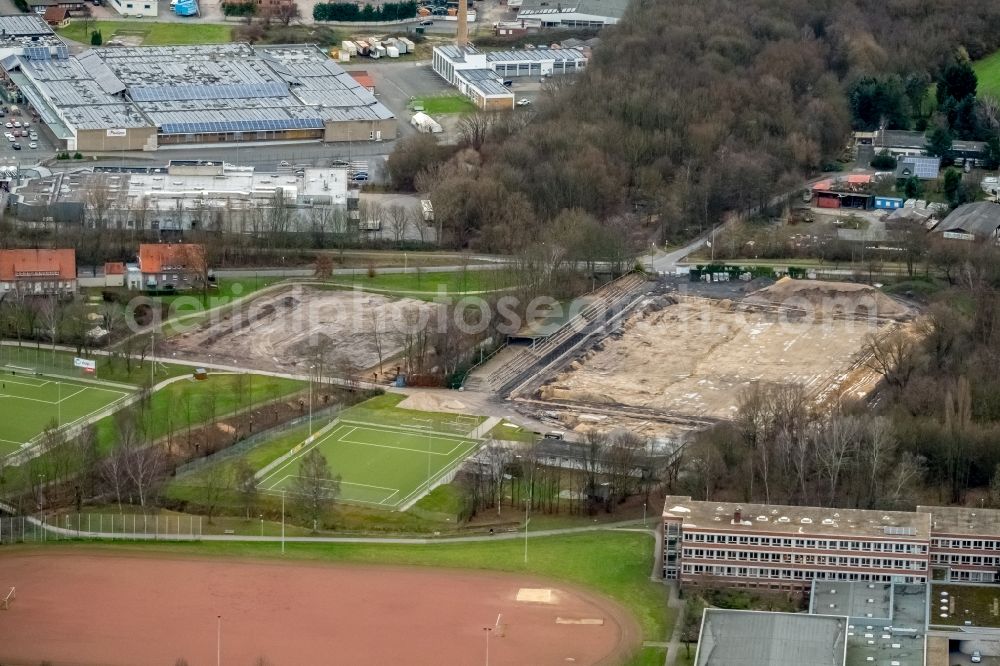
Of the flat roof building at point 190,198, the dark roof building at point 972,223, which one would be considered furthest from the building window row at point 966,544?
the flat roof building at point 190,198

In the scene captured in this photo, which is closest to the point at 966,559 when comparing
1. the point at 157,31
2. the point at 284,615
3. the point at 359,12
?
the point at 284,615

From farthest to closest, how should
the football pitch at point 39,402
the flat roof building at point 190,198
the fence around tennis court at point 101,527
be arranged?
the flat roof building at point 190,198, the football pitch at point 39,402, the fence around tennis court at point 101,527

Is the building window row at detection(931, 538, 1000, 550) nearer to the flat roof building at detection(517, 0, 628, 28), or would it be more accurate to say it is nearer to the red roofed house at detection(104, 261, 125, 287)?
the red roofed house at detection(104, 261, 125, 287)

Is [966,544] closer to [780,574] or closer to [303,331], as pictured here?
[780,574]

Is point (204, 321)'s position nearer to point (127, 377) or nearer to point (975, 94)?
point (127, 377)

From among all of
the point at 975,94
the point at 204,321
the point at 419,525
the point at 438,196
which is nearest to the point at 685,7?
the point at 975,94

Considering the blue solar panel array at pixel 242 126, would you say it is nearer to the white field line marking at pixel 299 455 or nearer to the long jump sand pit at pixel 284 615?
the white field line marking at pixel 299 455

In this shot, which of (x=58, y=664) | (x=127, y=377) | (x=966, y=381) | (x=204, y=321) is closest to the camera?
(x=58, y=664)
